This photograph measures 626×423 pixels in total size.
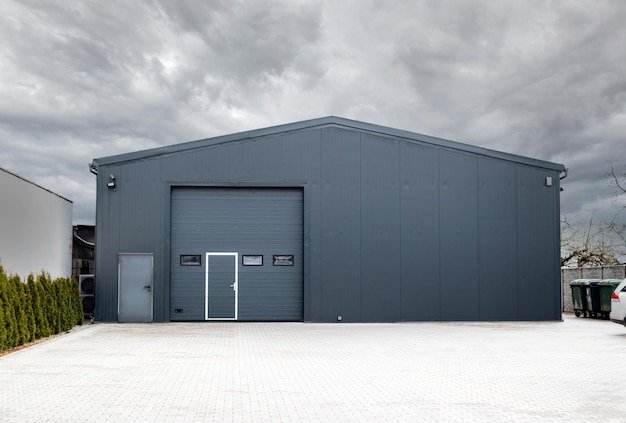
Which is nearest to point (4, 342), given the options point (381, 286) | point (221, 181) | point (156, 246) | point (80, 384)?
point (80, 384)

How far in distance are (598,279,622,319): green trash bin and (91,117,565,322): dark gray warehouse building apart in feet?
9.96

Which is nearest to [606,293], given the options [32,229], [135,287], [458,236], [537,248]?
[537,248]

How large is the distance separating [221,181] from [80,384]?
11.9 metres

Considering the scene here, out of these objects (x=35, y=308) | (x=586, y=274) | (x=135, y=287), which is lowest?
(x=35, y=308)

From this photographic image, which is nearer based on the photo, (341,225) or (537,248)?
(341,225)

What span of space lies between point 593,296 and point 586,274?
117 inches

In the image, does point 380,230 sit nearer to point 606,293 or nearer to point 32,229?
point 606,293

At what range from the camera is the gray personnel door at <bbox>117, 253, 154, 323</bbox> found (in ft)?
68.8

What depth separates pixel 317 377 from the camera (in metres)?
10.6

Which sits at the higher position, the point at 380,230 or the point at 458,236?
the point at 380,230

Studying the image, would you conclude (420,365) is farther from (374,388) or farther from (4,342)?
(4,342)

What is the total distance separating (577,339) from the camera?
1686 centimetres

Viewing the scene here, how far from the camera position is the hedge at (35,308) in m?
14.6

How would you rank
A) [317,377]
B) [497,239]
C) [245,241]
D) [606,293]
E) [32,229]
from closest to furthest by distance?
[317,377], [32,229], [245,241], [497,239], [606,293]
